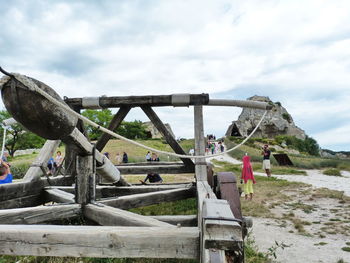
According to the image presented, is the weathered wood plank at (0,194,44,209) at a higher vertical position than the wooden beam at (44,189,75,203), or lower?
lower

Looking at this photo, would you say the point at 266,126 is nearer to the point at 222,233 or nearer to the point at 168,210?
the point at 168,210

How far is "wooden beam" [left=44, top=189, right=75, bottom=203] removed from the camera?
325 centimetres

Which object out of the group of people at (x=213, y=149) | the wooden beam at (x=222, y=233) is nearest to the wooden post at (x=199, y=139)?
the wooden beam at (x=222, y=233)

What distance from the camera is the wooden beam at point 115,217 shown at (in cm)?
→ 204

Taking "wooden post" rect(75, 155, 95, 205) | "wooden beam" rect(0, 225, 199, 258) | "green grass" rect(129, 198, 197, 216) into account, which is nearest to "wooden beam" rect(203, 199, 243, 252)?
"wooden beam" rect(0, 225, 199, 258)

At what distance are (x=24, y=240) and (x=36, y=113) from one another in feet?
2.86

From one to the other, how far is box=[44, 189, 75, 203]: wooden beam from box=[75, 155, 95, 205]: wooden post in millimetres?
263

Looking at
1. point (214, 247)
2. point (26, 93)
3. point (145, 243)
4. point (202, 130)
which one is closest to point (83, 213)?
point (145, 243)

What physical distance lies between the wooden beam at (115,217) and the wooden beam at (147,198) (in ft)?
1.05

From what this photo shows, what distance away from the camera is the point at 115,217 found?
229 cm

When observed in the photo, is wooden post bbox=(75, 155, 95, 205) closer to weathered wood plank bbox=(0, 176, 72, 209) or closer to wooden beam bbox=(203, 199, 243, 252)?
weathered wood plank bbox=(0, 176, 72, 209)

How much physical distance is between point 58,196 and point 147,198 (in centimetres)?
123

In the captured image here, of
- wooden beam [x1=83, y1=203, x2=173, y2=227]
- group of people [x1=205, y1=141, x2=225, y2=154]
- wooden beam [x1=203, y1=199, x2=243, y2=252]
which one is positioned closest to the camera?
wooden beam [x1=203, y1=199, x2=243, y2=252]

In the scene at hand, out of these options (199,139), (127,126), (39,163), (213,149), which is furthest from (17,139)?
(199,139)
